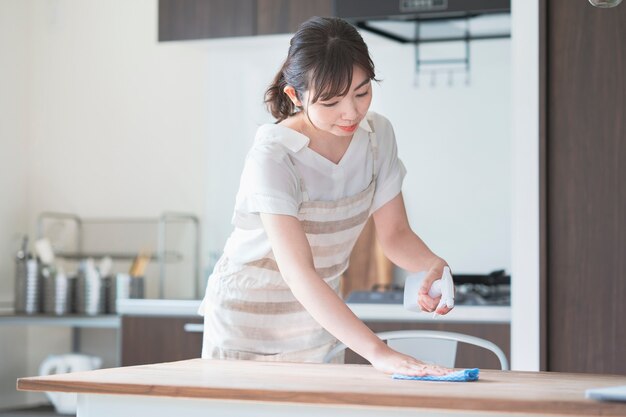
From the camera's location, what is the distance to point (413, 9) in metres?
3.40

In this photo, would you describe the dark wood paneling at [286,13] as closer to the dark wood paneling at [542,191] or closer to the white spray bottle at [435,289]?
the dark wood paneling at [542,191]

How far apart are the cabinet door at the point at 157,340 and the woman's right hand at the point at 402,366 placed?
1.93 metres

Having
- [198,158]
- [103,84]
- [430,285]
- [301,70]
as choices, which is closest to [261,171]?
[301,70]

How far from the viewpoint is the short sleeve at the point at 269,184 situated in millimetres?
1844

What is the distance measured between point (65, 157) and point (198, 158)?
2.09 ft

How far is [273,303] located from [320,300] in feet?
1.00

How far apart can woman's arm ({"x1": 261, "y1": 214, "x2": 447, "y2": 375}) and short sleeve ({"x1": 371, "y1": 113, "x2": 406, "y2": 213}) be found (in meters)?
0.29

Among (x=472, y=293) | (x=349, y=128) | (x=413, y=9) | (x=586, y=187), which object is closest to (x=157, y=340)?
(x=472, y=293)

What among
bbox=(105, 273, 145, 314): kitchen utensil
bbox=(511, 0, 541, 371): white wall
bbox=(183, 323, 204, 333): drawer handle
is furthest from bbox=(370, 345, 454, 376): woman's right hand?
bbox=(105, 273, 145, 314): kitchen utensil

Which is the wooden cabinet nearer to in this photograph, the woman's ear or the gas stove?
the gas stove

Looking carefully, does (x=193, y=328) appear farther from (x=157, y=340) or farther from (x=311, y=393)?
(x=311, y=393)

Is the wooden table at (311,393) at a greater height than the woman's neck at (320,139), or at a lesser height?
lesser

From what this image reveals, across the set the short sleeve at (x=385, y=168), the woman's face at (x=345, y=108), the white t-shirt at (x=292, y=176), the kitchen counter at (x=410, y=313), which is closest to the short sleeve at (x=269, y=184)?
the white t-shirt at (x=292, y=176)

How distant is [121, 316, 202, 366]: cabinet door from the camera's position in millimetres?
3555
